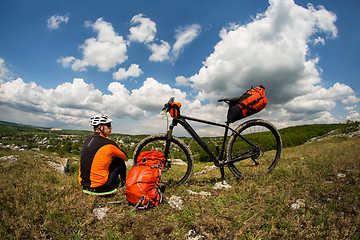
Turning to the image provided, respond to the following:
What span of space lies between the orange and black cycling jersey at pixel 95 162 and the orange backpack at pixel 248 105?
3813 mm

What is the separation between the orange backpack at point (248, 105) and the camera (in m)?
4.77

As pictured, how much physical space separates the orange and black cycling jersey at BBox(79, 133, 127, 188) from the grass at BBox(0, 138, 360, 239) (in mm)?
418

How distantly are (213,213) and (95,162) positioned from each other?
332 cm

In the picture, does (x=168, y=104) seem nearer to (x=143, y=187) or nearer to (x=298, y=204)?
(x=143, y=187)

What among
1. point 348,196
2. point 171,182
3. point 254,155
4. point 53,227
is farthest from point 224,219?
point 53,227

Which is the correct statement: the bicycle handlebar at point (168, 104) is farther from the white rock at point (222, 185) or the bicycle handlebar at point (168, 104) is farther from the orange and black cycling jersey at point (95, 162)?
the white rock at point (222, 185)

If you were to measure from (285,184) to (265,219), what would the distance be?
6.19ft

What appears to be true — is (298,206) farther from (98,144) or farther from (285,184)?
(98,144)

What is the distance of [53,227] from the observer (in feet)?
9.72

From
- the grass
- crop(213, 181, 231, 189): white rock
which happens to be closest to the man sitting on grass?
the grass

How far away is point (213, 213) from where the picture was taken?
3.12 m

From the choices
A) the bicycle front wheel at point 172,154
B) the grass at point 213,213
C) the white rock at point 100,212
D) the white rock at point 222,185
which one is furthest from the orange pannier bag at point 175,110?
the white rock at point 100,212

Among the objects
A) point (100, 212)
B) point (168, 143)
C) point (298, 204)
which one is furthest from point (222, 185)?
point (100, 212)

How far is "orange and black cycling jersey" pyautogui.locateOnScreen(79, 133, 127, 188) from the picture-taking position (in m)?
4.26
